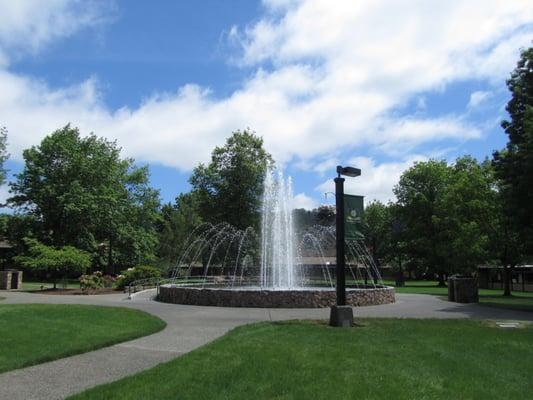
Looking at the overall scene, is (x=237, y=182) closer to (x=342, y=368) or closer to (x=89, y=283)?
(x=89, y=283)

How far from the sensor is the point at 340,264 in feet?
43.9

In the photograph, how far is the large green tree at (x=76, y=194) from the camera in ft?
153

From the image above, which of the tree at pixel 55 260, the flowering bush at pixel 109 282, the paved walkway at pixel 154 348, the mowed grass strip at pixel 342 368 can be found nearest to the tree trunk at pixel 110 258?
the tree at pixel 55 260

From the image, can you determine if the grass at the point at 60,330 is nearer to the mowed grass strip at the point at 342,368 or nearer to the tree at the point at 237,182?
the mowed grass strip at the point at 342,368

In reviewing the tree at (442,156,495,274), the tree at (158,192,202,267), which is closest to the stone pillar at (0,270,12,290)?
the tree at (442,156,495,274)

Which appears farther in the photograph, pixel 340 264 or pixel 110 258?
pixel 110 258

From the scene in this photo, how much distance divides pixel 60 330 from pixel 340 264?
6.92 metres

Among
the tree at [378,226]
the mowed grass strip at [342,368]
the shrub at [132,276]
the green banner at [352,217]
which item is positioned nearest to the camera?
the mowed grass strip at [342,368]

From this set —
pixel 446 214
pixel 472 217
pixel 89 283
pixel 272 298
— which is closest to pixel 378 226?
pixel 446 214

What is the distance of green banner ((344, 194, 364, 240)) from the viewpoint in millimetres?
13500

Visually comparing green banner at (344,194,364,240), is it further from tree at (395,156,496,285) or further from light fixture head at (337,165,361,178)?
tree at (395,156,496,285)

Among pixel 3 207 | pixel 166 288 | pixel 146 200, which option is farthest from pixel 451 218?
pixel 3 207

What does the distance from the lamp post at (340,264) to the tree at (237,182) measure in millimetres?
36250

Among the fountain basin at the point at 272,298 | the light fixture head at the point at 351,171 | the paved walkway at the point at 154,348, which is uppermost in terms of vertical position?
the light fixture head at the point at 351,171
